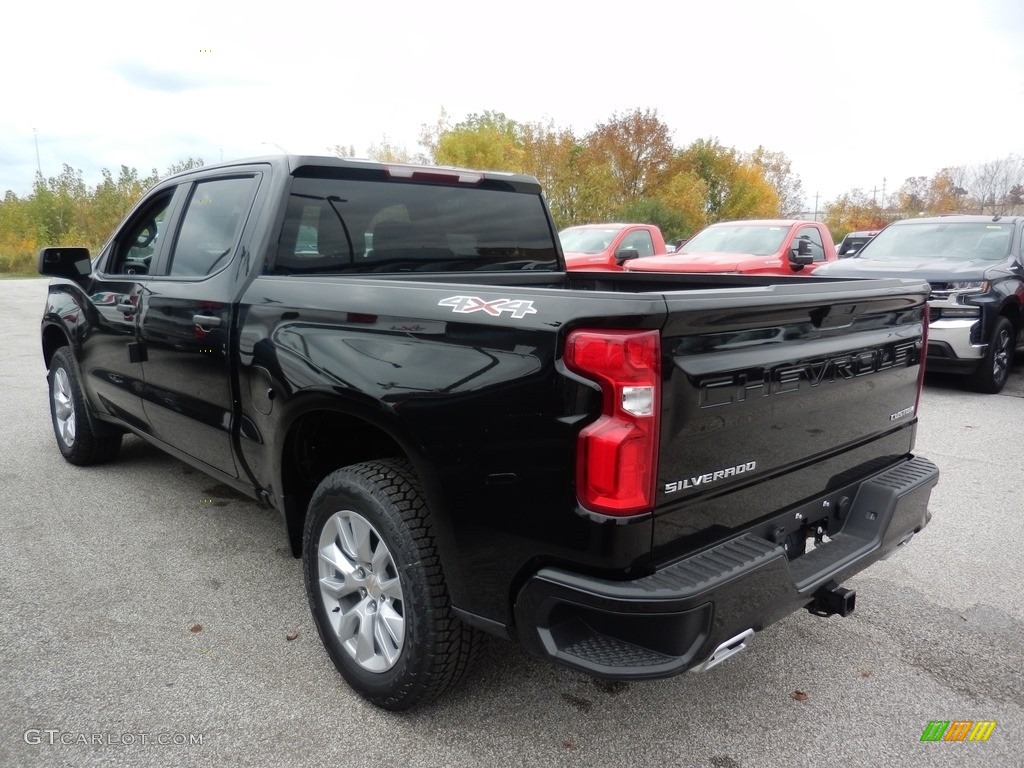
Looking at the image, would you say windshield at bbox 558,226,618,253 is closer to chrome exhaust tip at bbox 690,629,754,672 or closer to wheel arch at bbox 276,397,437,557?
wheel arch at bbox 276,397,437,557

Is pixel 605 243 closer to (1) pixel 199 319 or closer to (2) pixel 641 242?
(2) pixel 641 242

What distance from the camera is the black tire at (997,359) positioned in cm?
770

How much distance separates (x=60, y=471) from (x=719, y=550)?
4.74m

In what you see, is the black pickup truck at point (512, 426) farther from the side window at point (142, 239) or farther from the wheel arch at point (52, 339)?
the wheel arch at point (52, 339)

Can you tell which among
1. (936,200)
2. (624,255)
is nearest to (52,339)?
(624,255)

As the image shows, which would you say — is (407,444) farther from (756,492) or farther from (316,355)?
(756,492)

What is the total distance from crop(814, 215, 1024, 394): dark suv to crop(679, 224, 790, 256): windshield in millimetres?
1586

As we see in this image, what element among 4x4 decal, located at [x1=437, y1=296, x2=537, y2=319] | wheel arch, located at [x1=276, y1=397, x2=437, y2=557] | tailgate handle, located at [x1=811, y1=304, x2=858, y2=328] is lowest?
wheel arch, located at [x1=276, y1=397, x2=437, y2=557]

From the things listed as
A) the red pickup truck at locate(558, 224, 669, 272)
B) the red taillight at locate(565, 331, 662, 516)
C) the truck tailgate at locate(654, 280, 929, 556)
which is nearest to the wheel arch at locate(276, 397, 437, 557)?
the red taillight at locate(565, 331, 662, 516)

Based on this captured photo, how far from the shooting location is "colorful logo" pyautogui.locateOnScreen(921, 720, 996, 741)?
8.34ft

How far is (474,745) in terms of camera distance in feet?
8.16

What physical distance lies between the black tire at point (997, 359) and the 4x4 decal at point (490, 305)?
23.6 feet

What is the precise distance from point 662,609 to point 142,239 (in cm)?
364

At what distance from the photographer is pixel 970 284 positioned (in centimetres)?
758
